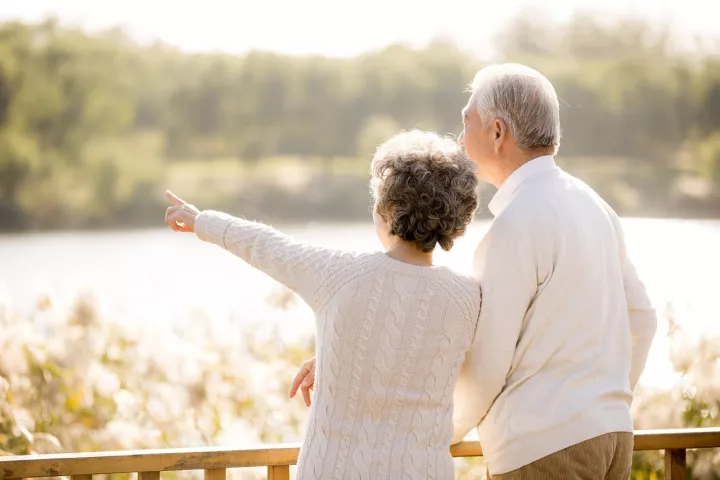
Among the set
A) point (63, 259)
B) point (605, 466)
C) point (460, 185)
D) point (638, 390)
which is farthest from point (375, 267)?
point (63, 259)

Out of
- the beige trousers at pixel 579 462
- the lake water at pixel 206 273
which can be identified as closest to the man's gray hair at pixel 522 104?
the beige trousers at pixel 579 462

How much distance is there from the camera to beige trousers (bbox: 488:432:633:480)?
1354 millimetres

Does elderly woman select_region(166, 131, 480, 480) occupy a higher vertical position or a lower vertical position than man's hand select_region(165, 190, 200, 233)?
lower

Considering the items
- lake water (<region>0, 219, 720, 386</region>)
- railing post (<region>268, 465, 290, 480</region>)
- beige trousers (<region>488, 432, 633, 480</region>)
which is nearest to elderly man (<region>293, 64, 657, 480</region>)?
beige trousers (<region>488, 432, 633, 480</region>)

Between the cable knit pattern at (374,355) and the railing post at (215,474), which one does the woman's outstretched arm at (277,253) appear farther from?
the railing post at (215,474)

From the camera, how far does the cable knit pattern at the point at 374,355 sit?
49.2 inches

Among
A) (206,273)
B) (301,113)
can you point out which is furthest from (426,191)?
(301,113)

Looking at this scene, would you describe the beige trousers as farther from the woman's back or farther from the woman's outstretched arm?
the woman's outstretched arm

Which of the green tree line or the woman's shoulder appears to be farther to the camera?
the green tree line

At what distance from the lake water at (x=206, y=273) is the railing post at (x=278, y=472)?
3.81 ft

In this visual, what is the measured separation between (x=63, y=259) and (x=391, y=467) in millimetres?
3542

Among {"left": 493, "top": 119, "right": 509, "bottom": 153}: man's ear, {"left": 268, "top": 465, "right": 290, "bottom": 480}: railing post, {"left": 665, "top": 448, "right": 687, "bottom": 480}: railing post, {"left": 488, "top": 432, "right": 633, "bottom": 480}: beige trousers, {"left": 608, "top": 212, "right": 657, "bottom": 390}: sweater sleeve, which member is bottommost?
{"left": 665, "top": 448, "right": 687, "bottom": 480}: railing post

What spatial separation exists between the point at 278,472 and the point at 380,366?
48cm

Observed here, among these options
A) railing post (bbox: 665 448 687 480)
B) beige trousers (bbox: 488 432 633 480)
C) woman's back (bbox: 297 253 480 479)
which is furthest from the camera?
railing post (bbox: 665 448 687 480)
